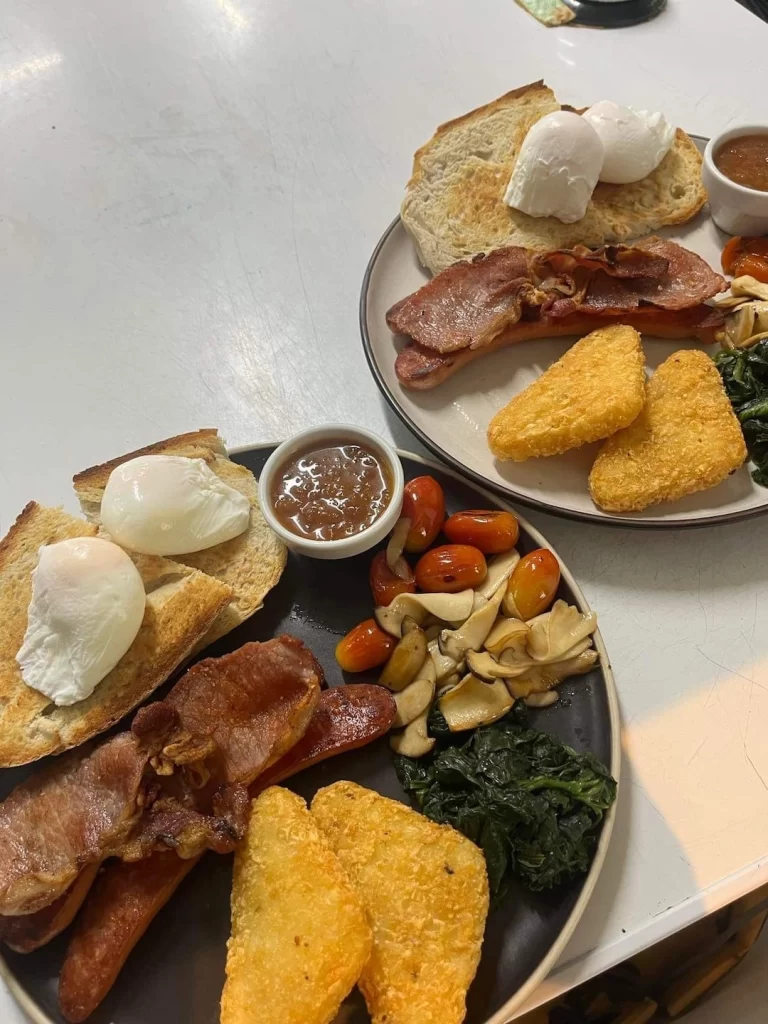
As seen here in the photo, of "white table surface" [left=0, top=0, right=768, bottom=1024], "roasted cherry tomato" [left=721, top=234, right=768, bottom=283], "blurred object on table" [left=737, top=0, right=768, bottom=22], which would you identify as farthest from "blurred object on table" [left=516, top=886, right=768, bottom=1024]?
"blurred object on table" [left=737, top=0, right=768, bottom=22]

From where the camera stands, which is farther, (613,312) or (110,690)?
(613,312)

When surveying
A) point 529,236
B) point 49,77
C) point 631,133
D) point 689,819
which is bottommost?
point 689,819

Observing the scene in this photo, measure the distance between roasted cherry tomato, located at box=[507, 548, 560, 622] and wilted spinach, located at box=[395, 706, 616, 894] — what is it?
250 millimetres

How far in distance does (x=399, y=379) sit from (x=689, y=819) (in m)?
1.43

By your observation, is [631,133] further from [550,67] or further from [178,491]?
[178,491]

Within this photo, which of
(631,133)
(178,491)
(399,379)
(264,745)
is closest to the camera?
(264,745)

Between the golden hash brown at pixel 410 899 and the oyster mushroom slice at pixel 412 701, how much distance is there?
191 millimetres

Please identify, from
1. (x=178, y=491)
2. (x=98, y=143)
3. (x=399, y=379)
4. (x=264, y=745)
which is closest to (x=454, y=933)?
(x=264, y=745)

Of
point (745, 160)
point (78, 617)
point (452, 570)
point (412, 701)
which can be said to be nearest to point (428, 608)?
point (452, 570)

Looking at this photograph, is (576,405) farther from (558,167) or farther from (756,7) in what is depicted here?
(756,7)

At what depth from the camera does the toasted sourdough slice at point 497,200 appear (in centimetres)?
257

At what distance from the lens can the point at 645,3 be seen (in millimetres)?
3533

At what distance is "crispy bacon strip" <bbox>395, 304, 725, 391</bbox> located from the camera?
223 centimetres

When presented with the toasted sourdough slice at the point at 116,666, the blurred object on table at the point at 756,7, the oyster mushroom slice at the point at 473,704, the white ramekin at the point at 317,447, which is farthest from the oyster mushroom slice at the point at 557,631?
the blurred object on table at the point at 756,7
